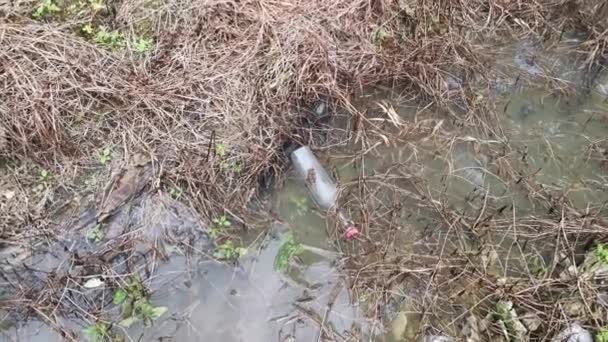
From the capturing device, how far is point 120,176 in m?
3.15

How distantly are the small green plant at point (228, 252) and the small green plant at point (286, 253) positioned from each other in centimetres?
18

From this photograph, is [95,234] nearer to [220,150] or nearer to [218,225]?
[218,225]

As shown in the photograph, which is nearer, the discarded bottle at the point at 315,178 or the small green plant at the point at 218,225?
the small green plant at the point at 218,225

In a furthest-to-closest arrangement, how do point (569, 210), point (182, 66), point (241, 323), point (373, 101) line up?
1. point (373, 101)
2. point (182, 66)
3. point (569, 210)
4. point (241, 323)

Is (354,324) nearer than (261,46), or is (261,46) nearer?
(354,324)

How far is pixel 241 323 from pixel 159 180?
81 centimetres

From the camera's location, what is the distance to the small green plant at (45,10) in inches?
134

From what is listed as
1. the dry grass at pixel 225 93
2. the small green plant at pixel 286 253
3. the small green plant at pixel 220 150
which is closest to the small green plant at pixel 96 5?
the dry grass at pixel 225 93

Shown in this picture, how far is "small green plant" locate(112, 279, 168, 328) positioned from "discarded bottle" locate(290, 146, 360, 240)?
97 centimetres

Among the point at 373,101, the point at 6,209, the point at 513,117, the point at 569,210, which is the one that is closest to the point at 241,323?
the point at 6,209

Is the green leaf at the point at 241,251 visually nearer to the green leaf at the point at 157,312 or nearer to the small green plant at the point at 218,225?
the small green plant at the point at 218,225

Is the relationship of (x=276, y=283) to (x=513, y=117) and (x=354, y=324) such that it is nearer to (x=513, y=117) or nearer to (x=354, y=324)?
(x=354, y=324)

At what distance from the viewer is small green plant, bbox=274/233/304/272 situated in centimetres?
313

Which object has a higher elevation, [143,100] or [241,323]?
[143,100]
